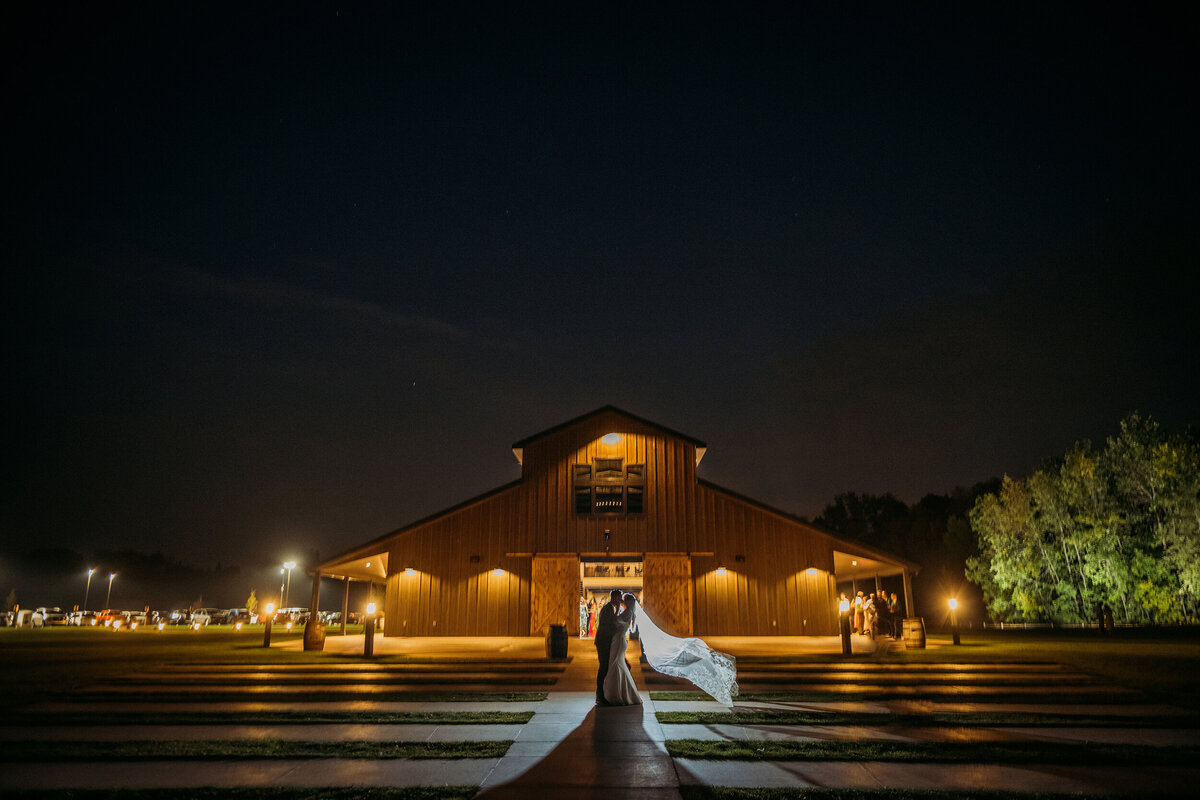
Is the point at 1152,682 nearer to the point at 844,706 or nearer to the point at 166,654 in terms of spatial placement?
the point at 844,706

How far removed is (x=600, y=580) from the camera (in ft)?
100

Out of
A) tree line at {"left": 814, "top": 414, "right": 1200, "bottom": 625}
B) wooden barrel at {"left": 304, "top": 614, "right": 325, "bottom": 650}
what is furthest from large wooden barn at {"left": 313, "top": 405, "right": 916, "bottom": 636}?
tree line at {"left": 814, "top": 414, "right": 1200, "bottom": 625}

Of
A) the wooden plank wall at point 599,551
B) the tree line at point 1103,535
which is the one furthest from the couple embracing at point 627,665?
the tree line at point 1103,535

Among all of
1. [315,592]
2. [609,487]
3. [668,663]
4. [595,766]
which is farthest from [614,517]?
[595,766]

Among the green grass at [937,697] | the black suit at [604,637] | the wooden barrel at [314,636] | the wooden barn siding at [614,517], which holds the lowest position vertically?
the green grass at [937,697]

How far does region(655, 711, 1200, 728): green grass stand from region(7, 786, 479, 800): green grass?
164 inches

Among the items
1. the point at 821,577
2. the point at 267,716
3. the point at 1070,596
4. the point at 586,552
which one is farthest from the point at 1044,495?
the point at 267,716

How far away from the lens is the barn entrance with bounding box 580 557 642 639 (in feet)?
85.5

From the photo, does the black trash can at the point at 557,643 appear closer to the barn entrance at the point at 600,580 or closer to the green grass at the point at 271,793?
the barn entrance at the point at 600,580

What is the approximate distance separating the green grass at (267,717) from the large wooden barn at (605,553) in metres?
14.2

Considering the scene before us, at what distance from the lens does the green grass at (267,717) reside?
9961mm

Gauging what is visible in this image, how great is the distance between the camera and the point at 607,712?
408 inches

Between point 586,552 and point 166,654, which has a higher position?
point 586,552

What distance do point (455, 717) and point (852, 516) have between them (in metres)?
87.4
